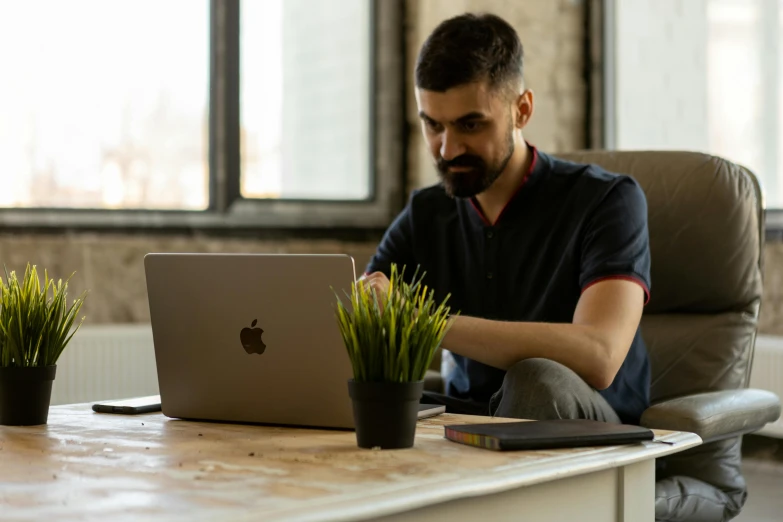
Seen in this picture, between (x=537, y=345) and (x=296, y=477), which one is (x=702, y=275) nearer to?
(x=537, y=345)

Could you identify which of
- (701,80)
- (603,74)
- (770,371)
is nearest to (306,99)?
(603,74)

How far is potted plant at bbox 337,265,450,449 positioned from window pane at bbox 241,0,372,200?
2.41 meters

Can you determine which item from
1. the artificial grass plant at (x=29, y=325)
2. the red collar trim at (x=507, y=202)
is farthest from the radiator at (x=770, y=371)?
the artificial grass plant at (x=29, y=325)

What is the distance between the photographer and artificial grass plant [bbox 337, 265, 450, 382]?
1.21m

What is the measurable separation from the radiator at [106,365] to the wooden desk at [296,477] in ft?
5.74

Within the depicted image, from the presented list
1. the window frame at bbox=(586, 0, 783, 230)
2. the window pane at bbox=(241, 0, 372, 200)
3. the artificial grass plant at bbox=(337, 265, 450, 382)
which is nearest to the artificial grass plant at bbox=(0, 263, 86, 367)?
the artificial grass plant at bbox=(337, 265, 450, 382)

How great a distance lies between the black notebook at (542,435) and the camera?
1.22 metres

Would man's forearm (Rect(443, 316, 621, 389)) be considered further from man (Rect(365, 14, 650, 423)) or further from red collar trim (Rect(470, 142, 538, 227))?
red collar trim (Rect(470, 142, 538, 227))

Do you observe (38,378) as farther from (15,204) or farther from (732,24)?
(732,24)

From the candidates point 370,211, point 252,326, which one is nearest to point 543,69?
point 370,211

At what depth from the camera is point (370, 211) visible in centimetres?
373

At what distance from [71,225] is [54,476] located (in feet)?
7.72

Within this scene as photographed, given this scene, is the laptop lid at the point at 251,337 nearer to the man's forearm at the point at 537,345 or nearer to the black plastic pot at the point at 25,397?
the black plastic pot at the point at 25,397

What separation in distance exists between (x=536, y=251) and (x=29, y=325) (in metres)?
1.04
